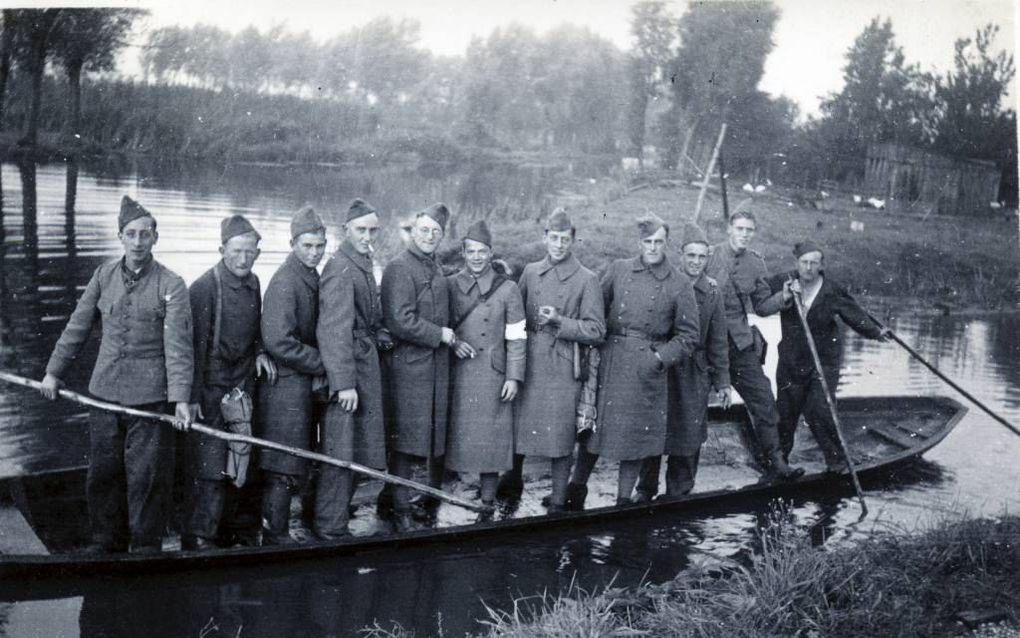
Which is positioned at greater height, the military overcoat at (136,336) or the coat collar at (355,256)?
the coat collar at (355,256)

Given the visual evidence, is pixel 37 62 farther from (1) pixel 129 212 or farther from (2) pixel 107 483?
(2) pixel 107 483

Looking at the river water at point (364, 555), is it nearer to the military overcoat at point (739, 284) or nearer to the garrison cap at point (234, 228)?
the military overcoat at point (739, 284)

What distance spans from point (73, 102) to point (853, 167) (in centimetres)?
1192

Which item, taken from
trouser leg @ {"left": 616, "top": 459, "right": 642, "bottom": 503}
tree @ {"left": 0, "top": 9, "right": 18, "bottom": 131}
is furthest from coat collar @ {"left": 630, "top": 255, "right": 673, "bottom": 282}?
tree @ {"left": 0, "top": 9, "right": 18, "bottom": 131}

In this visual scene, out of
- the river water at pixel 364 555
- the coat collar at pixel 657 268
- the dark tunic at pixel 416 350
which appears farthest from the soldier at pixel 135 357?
the coat collar at pixel 657 268

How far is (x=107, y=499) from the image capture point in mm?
4863

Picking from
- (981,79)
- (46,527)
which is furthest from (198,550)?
(981,79)

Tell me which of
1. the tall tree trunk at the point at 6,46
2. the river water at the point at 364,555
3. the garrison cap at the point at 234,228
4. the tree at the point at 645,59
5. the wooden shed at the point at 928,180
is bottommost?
the river water at the point at 364,555

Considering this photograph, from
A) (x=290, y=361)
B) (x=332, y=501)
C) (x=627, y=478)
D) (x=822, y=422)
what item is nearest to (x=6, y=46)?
(x=290, y=361)

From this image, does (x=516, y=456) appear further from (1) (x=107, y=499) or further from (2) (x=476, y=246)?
(1) (x=107, y=499)

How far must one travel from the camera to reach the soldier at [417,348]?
214 inches

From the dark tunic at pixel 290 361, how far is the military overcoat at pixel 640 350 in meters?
2.07

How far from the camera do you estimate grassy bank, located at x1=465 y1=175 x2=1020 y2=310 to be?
13.2 metres

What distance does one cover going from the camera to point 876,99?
10648mm
